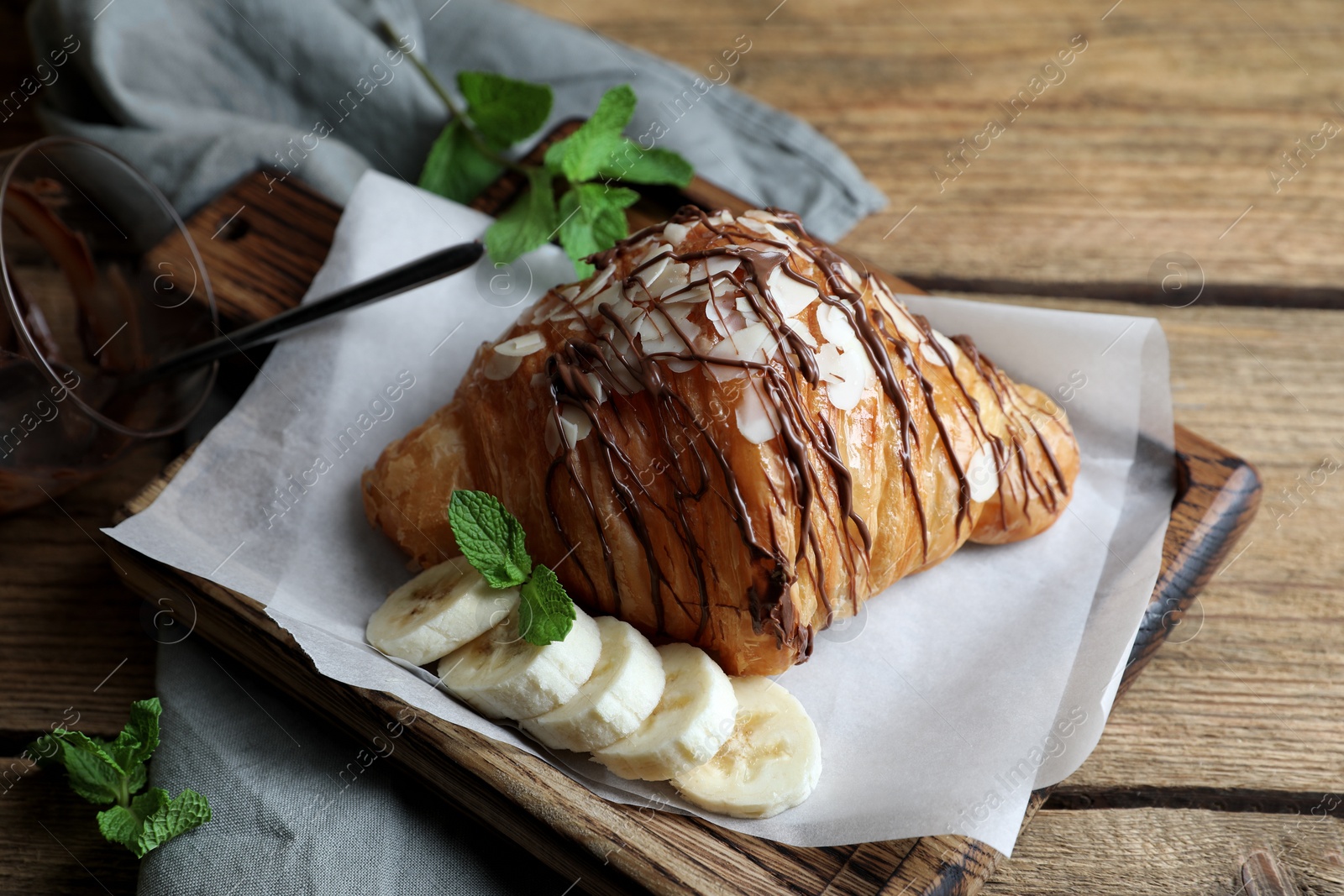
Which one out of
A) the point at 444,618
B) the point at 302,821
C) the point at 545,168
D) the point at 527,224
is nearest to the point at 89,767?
the point at 302,821

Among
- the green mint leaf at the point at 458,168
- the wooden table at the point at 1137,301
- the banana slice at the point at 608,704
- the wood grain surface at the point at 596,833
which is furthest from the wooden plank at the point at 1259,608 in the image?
the green mint leaf at the point at 458,168

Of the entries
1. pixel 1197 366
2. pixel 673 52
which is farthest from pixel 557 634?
pixel 673 52

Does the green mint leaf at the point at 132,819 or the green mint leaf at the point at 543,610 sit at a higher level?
the green mint leaf at the point at 132,819

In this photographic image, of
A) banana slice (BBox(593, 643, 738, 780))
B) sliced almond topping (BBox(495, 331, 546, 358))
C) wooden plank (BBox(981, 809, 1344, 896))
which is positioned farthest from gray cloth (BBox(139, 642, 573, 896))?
wooden plank (BBox(981, 809, 1344, 896))

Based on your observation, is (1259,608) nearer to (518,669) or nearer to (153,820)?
(518,669)

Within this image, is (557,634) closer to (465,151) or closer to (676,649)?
(676,649)

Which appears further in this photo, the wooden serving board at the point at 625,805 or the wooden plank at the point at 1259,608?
the wooden plank at the point at 1259,608

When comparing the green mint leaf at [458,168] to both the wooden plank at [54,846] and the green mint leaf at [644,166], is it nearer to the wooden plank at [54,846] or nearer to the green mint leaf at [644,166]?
the green mint leaf at [644,166]
